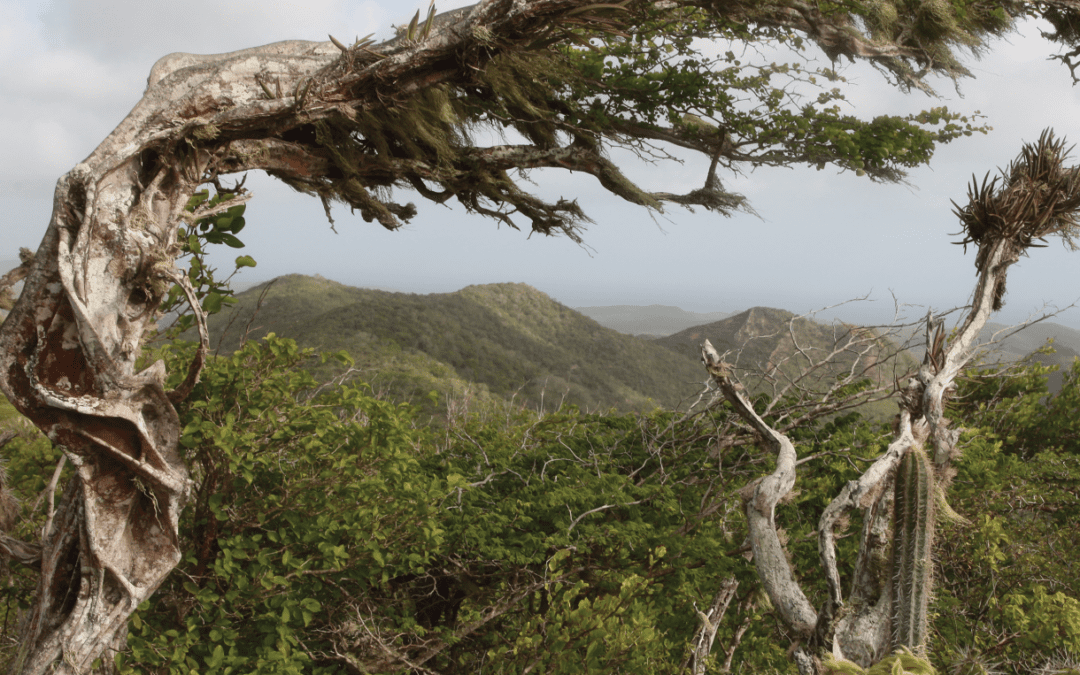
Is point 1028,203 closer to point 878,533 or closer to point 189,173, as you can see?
point 878,533

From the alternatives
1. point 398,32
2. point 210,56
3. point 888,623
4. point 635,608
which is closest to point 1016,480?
point 635,608

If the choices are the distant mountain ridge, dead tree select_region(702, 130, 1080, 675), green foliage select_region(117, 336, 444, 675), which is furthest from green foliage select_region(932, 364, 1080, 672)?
the distant mountain ridge

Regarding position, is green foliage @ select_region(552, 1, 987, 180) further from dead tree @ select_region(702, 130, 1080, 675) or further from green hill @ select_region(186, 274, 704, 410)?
green hill @ select_region(186, 274, 704, 410)

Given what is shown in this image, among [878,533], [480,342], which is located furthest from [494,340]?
[878,533]

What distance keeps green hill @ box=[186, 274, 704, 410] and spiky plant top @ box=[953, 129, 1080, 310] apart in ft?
61.0

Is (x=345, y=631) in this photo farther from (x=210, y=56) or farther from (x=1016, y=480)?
(x=1016, y=480)

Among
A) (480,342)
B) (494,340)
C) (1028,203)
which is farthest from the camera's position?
(494,340)

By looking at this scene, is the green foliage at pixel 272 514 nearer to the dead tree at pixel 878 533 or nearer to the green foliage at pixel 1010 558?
the dead tree at pixel 878 533

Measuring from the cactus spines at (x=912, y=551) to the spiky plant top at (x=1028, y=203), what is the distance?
236 centimetres

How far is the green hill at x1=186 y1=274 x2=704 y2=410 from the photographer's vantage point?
26172 millimetres

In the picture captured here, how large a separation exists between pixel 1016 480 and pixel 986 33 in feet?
18.3

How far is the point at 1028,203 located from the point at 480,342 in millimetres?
27521

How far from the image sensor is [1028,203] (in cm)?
401

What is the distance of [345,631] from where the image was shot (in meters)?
5.04
